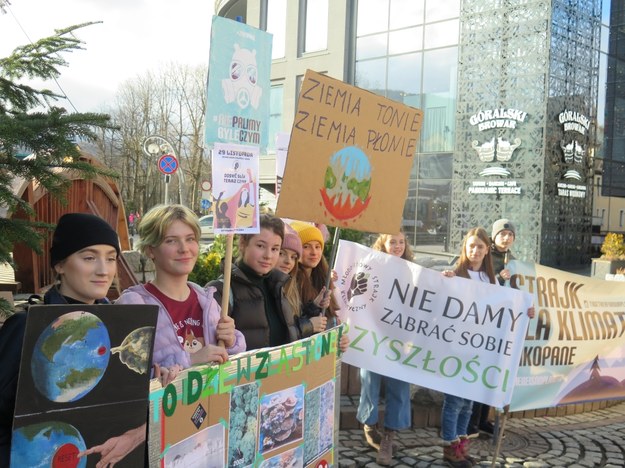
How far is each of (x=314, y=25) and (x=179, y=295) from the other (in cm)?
2514

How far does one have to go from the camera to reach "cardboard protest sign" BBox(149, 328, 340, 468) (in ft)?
7.47

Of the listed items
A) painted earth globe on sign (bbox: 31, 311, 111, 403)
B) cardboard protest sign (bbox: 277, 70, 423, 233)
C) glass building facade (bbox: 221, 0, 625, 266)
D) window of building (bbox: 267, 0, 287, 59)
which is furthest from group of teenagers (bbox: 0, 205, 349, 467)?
window of building (bbox: 267, 0, 287, 59)

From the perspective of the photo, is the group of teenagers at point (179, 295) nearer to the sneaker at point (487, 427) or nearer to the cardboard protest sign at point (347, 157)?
the cardboard protest sign at point (347, 157)

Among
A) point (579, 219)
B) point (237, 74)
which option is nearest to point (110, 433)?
point (237, 74)

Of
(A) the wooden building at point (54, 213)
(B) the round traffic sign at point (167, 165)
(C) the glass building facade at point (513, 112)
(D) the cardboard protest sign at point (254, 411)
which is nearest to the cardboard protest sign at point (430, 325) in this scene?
(D) the cardboard protest sign at point (254, 411)

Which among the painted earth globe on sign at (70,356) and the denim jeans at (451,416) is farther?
the denim jeans at (451,416)

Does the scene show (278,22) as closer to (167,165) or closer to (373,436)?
(167,165)

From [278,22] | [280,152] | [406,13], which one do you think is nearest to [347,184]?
[280,152]

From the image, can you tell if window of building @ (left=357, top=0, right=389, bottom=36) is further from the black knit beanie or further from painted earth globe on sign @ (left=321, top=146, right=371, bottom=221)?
the black knit beanie

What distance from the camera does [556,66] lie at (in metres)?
17.7

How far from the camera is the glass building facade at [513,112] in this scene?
17.9m

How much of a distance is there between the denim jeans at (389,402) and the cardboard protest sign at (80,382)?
2.73 m

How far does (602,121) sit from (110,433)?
75.3 feet

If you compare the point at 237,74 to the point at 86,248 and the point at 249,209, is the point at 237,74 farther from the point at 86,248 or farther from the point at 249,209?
the point at 86,248
